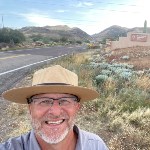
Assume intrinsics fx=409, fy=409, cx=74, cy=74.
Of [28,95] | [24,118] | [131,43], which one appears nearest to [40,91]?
[28,95]

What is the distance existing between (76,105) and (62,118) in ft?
0.83

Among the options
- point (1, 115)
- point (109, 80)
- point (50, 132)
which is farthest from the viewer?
point (109, 80)

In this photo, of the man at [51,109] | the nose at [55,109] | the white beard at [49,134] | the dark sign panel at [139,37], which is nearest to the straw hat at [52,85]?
the man at [51,109]

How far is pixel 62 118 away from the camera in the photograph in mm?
3324

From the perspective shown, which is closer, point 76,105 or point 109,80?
point 76,105

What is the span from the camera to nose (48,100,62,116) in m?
3.32

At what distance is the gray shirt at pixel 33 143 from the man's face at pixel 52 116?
10 centimetres

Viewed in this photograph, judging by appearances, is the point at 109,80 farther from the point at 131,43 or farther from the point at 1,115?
the point at 131,43

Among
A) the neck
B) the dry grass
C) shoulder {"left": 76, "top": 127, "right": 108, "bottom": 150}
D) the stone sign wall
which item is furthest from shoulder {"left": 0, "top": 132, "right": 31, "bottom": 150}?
the stone sign wall

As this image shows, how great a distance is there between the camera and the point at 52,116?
3.29 meters

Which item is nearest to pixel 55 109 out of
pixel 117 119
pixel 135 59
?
pixel 117 119

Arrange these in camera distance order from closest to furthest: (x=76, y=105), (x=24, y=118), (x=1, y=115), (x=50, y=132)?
(x=50, y=132)
(x=76, y=105)
(x=24, y=118)
(x=1, y=115)

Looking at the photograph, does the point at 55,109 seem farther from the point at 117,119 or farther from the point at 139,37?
the point at 139,37

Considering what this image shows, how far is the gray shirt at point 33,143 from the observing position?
10.7 feet
